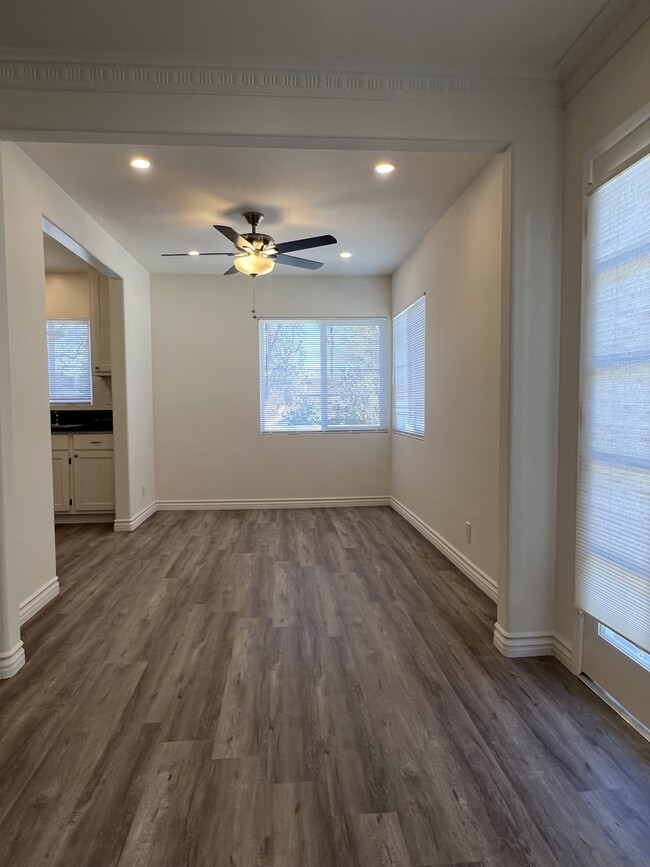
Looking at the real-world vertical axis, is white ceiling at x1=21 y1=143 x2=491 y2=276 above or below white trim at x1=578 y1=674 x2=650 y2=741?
above

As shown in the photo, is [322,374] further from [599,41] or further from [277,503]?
[599,41]

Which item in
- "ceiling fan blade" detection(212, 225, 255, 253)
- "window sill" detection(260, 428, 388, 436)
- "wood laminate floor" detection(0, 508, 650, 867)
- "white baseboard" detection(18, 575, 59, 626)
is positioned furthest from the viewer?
"window sill" detection(260, 428, 388, 436)

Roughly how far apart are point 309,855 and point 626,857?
89cm

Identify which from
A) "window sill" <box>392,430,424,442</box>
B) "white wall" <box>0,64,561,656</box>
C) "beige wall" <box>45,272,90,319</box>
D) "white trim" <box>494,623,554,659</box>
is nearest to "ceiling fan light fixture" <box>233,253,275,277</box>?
"white wall" <box>0,64,561,656</box>

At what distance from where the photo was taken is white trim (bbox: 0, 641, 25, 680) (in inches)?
92.0

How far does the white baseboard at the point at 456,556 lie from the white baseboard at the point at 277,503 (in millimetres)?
713

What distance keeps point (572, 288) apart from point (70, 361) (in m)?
5.31

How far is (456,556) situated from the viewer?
3.84 meters

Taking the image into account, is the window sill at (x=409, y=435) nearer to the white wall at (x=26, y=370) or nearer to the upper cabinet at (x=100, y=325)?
the white wall at (x=26, y=370)

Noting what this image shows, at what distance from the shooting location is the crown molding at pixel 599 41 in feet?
6.19

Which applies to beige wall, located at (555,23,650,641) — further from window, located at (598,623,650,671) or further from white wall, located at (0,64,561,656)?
window, located at (598,623,650,671)

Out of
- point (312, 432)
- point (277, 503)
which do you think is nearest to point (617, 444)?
point (312, 432)

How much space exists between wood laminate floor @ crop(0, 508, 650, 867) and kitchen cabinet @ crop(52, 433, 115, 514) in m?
2.17

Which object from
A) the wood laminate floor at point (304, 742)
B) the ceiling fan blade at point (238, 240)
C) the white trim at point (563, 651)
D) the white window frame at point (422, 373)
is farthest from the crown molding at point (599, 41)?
the wood laminate floor at point (304, 742)
